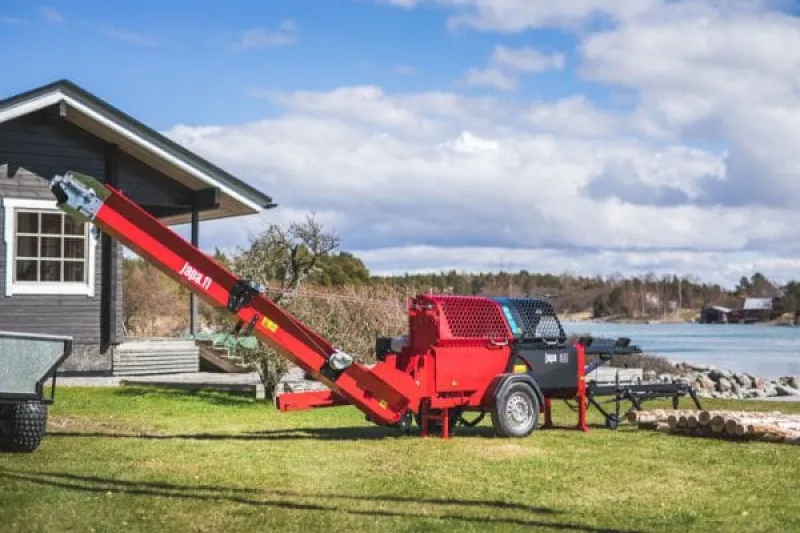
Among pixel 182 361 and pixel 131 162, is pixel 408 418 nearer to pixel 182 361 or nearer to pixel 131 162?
pixel 131 162

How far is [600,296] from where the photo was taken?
266 ft

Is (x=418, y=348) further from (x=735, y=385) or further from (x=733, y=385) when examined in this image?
(x=735, y=385)

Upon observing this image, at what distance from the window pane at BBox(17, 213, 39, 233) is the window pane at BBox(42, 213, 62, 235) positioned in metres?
0.14

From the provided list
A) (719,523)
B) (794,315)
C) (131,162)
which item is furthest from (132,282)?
(794,315)

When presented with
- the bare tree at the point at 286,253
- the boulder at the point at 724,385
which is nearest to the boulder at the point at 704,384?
the boulder at the point at 724,385

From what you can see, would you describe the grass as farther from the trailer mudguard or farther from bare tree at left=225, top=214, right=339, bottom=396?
bare tree at left=225, top=214, right=339, bottom=396

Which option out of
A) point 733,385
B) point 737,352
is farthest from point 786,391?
point 737,352

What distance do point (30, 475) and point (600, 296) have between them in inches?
2898

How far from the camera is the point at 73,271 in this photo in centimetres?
2016

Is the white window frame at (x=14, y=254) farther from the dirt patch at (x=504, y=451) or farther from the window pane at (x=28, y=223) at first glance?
the dirt patch at (x=504, y=451)

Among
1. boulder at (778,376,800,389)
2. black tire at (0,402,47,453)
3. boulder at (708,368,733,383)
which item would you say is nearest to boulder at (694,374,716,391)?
boulder at (708,368,733,383)

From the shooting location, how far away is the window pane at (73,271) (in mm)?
20062

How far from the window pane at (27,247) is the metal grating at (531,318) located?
9674 mm

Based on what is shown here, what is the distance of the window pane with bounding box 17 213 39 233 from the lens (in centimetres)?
1950
